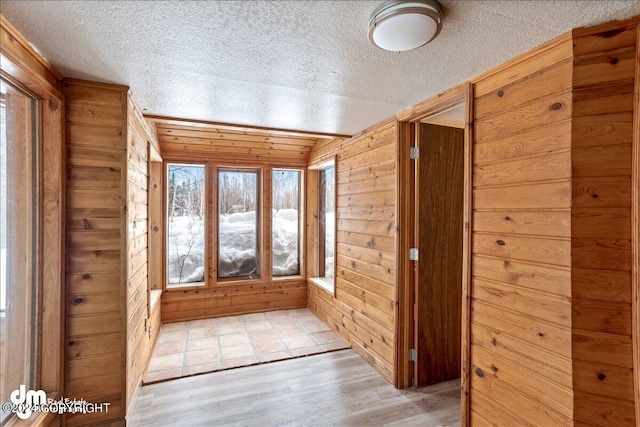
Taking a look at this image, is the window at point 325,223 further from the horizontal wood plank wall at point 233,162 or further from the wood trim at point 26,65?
the wood trim at point 26,65

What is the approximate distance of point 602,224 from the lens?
1.24m

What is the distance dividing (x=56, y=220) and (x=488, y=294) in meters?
2.49

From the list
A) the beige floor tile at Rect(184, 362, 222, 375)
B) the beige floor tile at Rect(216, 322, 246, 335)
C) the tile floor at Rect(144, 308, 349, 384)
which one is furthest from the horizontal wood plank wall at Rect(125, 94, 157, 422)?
the beige floor tile at Rect(216, 322, 246, 335)

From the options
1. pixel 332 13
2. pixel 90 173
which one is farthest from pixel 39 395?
pixel 332 13

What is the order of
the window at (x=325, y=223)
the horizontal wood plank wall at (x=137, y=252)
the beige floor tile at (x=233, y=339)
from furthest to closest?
the window at (x=325, y=223) → the beige floor tile at (x=233, y=339) → the horizontal wood plank wall at (x=137, y=252)

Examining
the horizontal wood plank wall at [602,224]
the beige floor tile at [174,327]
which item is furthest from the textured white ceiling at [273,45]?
the beige floor tile at [174,327]

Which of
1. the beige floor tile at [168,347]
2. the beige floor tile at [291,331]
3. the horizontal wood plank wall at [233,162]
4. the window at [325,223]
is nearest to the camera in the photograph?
the beige floor tile at [168,347]

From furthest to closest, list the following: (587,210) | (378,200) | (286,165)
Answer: (286,165)
(378,200)
(587,210)

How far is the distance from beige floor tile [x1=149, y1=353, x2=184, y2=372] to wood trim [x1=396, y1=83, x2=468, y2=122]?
9.67 ft

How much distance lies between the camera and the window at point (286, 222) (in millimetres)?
4328

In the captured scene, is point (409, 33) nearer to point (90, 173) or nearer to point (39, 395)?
point (90, 173)

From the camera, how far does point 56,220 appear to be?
66.8 inches

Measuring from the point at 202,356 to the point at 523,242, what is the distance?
9.43 ft

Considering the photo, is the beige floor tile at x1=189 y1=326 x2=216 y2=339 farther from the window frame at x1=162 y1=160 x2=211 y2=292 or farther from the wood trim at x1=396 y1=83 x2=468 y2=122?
the wood trim at x1=396 y1=83 x2=468 y2=122
